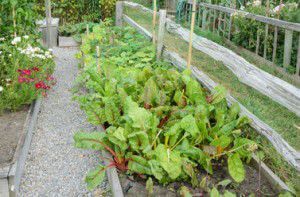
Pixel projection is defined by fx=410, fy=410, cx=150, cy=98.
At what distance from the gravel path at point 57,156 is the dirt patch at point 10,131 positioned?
238mm

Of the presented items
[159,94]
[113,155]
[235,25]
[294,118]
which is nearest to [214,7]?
[235,25]


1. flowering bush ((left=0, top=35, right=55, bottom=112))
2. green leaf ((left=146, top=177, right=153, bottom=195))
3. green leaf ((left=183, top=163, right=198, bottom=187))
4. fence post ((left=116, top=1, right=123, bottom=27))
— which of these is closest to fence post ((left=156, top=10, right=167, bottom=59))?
flowering bush ((left=0, top=35, right=55, bottom=112))

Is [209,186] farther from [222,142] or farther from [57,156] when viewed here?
[57,156]

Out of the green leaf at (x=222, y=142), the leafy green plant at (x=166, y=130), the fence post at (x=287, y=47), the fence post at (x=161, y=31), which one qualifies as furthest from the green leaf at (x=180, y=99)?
the fence post at (x=287, y=47)

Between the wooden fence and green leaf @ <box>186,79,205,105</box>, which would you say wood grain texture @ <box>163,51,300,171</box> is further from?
the wooden fence

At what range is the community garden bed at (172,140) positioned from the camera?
125 inches

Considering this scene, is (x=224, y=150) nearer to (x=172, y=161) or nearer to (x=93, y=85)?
(x=172, y=161)

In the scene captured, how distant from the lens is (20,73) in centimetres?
512

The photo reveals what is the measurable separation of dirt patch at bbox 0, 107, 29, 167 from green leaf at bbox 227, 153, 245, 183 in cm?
184

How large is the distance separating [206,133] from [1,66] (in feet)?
9.89

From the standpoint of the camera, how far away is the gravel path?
3.54 metres

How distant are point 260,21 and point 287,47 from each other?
3.73ft

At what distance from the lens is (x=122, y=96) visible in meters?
4.08

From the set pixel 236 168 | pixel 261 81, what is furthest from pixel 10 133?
pixel 261 81
